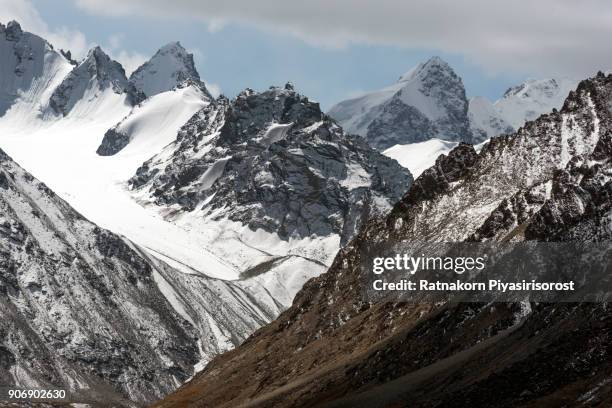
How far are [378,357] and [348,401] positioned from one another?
1692 cm

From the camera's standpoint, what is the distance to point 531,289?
131125 mm

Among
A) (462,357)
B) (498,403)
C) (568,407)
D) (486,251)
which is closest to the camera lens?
(568,407)

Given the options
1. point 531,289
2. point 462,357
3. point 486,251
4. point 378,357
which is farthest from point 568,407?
point 486,251

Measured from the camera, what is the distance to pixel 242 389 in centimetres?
18912

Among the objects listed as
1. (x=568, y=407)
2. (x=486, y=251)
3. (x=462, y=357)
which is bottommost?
(x=568, y=407)

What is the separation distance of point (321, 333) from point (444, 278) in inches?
1224

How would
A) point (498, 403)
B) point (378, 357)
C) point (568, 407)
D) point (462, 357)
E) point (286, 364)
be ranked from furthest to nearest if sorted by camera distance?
point (286, 364) < point (378, 357) < point (462, 357) < point (498, 403) < point (568, 407)

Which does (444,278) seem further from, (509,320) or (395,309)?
(509,320)

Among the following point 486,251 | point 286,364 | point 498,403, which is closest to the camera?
point 498,403

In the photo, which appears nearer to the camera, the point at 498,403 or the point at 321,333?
the point at 498,403

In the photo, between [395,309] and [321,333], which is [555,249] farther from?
[321,333]

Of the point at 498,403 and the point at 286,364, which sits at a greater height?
the point at 286,364

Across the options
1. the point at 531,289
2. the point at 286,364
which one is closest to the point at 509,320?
the point at 531,289

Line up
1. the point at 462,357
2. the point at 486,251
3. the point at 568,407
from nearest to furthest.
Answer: the point at 568,407 → the point at 462,357 → the point at 486,251
